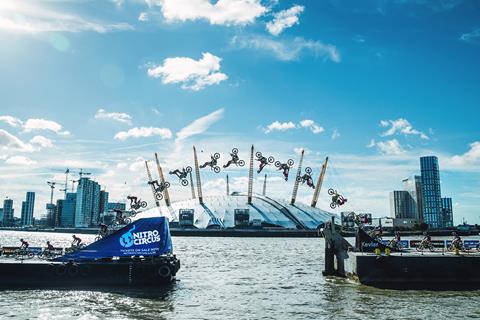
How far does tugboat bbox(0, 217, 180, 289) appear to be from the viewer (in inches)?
1425

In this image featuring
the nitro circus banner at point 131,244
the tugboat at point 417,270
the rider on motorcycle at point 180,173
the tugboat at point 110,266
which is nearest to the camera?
the tugboat at point 110,266

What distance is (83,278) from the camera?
36375 millimetres

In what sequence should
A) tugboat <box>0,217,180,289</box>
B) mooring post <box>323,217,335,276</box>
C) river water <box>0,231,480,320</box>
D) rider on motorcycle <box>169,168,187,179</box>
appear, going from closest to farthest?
1. river water <box>0,231,480,320</box>
2. tugboat <box>0,217,180,289</box>
3. mooring post <box>323,217,335,276</box>
4. rider on motorcycle <box>169,168,187,179</box>

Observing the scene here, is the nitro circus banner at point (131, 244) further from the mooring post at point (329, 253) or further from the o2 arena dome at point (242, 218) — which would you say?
the o2 arena dome at point (242, 218)

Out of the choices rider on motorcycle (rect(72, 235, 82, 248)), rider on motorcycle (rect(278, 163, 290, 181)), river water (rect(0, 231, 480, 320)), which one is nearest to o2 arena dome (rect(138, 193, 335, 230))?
rider on motorcycle (rect(278, 163, 290, 181))

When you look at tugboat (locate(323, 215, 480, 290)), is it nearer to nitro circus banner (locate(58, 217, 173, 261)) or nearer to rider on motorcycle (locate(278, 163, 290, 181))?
nitro circus banner (locate(58, 217, 173, 261))

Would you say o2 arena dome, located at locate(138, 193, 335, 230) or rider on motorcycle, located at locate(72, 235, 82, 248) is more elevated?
o2 arena dome, located at locate(138, 193, 335, 230)

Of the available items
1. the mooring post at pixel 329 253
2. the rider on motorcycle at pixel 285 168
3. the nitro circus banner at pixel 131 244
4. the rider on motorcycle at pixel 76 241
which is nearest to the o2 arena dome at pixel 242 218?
the rider on motorcycle at pixel 285 168

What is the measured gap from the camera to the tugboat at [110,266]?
36188mm

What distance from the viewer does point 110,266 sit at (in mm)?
36656

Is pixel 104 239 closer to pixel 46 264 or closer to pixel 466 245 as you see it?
pixel 46 264

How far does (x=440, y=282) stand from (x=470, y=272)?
2.84 m

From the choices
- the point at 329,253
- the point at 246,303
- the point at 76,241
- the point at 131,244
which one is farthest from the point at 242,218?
the point at 246,303

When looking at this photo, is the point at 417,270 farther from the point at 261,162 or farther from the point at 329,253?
the point at 261,162
